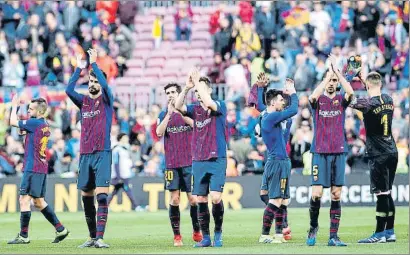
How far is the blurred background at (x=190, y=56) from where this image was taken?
30578 mm

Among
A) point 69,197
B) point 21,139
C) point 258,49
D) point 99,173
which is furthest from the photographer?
point 258,49

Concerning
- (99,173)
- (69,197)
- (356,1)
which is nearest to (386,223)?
(99,173)

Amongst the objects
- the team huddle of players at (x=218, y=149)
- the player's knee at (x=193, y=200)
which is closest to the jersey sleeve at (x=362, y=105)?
the team huddle of players at (x=218, y=149)

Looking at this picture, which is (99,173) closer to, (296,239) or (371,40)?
(296,239)

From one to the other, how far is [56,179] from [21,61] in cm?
621

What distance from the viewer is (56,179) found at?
2861cm

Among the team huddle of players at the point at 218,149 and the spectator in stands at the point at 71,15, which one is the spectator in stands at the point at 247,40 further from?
the team huddle of players at the point at 218,149

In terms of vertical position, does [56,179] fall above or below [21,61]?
below

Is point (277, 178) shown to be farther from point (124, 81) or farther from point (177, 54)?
point (177, 54)

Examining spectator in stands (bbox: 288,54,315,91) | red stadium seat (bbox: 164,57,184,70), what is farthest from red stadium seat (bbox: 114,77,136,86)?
spectator in stands (bbox: 288,54,315,91)

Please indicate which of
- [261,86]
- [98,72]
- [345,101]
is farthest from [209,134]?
[345,101]

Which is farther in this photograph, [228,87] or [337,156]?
[228,87]

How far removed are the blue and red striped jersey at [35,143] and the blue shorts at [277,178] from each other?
3.66 meters

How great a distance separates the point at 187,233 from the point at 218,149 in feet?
13.7
